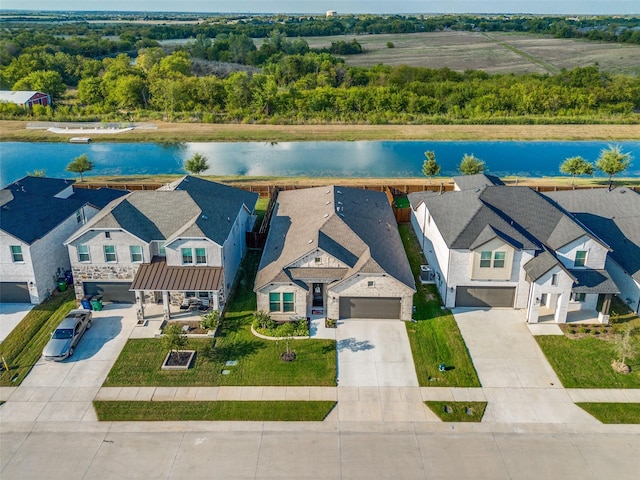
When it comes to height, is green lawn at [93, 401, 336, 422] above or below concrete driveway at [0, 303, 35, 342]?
below

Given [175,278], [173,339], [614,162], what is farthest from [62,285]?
[614,162]

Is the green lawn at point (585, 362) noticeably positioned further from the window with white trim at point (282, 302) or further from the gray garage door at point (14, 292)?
the gray garage door at point (14, 292)

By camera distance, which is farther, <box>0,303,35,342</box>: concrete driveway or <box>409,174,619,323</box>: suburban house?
<box>409,174,619,323</box>: suburban house

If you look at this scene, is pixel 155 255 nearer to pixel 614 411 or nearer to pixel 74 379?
pixel 74 379

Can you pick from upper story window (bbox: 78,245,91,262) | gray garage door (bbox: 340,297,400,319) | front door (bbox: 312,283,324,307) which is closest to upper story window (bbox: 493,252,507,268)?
gray garage door (bbox: 340,297,400,319)

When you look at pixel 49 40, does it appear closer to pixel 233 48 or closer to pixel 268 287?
pixel 233 48

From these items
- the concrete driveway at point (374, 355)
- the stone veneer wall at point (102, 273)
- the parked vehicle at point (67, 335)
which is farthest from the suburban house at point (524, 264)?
the parked vehicle at point (67, 335)

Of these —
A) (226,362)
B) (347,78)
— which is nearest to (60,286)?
(226,362)

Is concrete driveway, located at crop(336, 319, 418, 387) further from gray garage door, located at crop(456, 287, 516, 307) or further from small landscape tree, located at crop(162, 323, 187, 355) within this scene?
small landscape tree, located at crop(162, 323, 187, 355)
